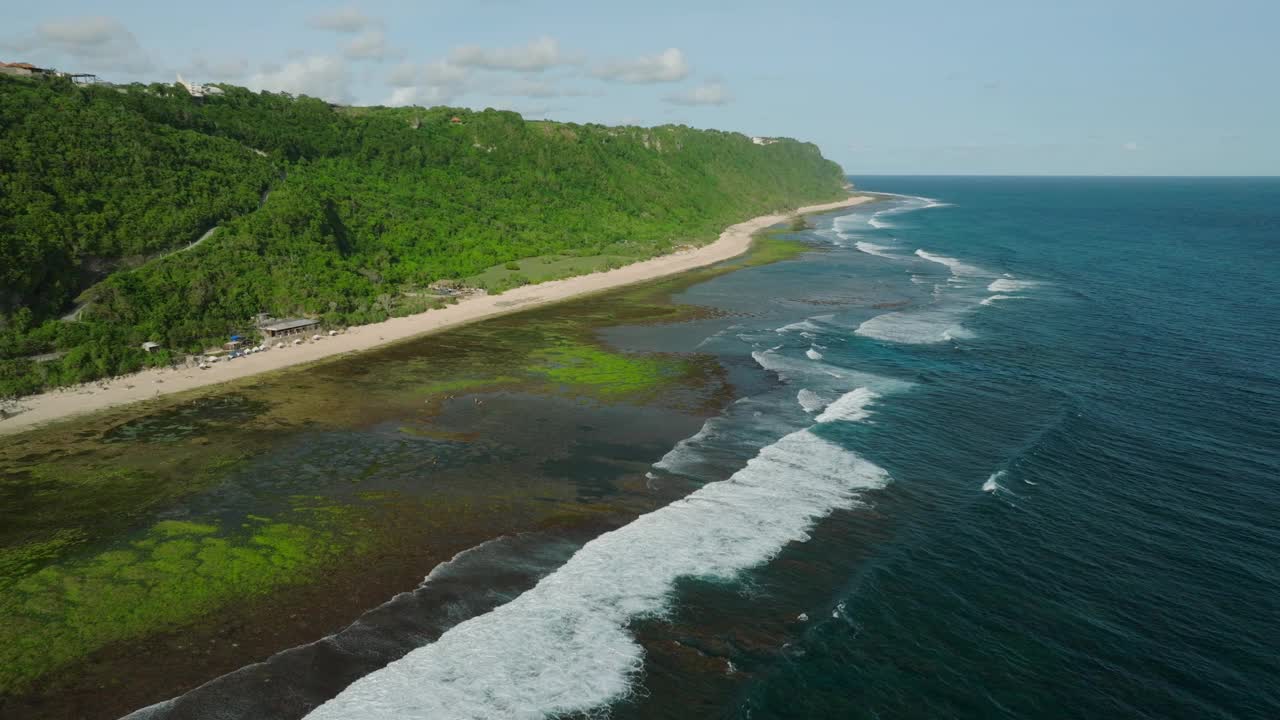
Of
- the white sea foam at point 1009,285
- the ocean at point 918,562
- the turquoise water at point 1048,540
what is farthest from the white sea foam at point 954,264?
the ocean at point 918,562

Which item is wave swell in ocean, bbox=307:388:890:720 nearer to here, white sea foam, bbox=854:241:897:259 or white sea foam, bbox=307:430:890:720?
white sea foam, bbox=307:430:890:720

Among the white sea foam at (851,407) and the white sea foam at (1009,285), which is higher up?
the white sea foam at (1009,285)

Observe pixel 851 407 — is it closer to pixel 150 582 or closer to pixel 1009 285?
pixel 150 582

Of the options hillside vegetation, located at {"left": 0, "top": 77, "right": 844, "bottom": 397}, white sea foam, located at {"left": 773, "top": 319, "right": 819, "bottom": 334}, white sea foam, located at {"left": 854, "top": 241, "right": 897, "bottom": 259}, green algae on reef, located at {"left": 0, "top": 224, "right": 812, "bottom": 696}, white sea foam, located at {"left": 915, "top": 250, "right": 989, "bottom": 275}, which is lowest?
green algae on reef, located at {"left": 0, "top": 224, "right": 812, "bottom": 696}


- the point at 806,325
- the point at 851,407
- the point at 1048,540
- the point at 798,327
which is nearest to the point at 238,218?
the point at 798,327

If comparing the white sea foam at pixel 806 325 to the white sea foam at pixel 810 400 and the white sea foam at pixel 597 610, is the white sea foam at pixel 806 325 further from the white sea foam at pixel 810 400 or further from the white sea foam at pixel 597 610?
the white sea foam at pixel 597 610

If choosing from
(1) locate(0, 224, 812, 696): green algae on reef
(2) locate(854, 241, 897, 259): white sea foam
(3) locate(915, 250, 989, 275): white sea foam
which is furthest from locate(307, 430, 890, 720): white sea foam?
(2) locate(854, 241, 897, 259): white sea foam

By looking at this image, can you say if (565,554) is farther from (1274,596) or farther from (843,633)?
(1274,596)

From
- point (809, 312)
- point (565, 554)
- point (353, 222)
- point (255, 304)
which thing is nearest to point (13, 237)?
point (255, 304)
